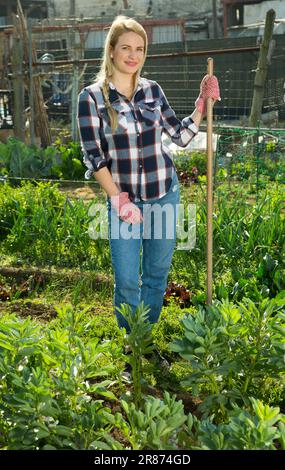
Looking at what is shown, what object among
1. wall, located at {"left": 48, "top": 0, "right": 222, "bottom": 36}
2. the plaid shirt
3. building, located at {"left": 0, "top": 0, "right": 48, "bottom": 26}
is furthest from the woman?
building, located at {"left": 0, "top": 0, "right": 48, "bottom": 26}

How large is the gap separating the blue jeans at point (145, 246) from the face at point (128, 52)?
21.6 inches

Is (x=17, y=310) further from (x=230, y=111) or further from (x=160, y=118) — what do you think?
(x=230, y=111)

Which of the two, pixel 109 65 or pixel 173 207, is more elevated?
pixel 109 65

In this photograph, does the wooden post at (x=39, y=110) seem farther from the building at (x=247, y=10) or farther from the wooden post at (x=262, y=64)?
the building at (x=247, y=10)

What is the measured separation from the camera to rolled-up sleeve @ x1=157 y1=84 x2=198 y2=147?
315 cm

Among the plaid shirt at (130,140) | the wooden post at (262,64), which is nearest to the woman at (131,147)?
the plaid shirt at (130,140)

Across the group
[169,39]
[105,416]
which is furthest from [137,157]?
[169,39]

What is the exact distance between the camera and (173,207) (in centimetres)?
315

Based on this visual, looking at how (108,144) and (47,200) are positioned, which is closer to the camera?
(108,144)

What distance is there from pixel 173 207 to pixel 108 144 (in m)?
0.41

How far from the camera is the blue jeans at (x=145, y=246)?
10.1 ft

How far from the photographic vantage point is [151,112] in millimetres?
3031

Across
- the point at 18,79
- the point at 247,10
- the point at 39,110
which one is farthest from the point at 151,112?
the point at 247,10
